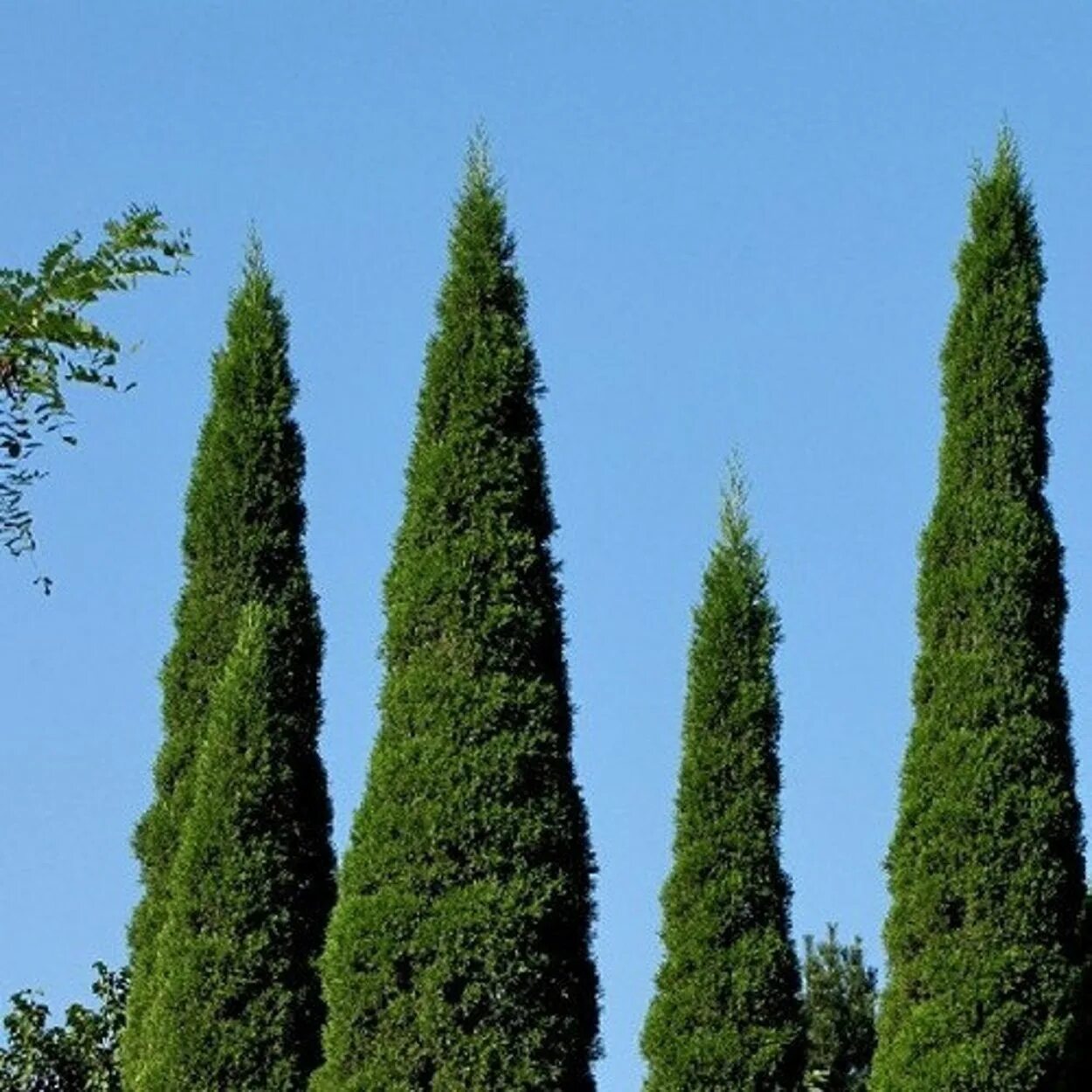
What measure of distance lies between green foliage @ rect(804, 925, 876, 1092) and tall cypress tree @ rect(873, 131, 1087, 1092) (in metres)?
13.1

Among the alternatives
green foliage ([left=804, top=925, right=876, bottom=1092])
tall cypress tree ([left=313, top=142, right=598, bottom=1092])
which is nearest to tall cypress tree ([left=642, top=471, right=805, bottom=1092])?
tall cypress tree ([left=313, top=142, right=598, bottom=1092])

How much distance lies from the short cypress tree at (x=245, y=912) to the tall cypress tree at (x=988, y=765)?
442 cm

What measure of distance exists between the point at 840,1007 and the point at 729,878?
1461 centimetres

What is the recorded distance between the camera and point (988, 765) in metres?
16.2

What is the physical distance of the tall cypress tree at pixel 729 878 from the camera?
16.6 metres

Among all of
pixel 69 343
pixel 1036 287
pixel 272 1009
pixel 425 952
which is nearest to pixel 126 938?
pixel 272 1009

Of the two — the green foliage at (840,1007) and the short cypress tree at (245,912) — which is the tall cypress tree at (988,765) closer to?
the short cypress tree at (245,912)

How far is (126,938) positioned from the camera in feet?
63.6

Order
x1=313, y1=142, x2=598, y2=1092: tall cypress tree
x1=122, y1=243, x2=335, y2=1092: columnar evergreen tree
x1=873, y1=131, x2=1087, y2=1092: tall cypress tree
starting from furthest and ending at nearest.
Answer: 1. x1=122, y1=243, x2=335, y2=1092: columnar evergreen tree
2. x1=873, y1=131, x2=1087, y2=1092: tall cypress tree
3. x1=313, y1=142, x2=598, y2=1092: tall cypress tree

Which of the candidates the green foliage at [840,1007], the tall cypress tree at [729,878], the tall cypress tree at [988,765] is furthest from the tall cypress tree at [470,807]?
the green foliage at [840,1007]

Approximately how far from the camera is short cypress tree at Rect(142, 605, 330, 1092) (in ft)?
54.6

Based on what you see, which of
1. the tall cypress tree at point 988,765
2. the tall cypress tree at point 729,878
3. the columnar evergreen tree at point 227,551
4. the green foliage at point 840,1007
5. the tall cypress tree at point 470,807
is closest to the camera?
the tall cypress tree at point 470,807

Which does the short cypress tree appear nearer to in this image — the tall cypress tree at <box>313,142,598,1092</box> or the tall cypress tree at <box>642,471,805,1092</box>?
the tall cypress tree at <box>313,142,598,1092</box>

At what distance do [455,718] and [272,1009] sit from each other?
3020 mm
